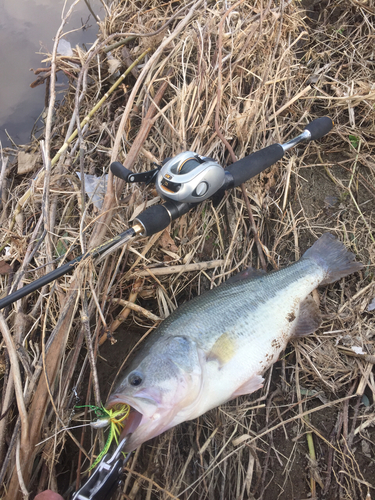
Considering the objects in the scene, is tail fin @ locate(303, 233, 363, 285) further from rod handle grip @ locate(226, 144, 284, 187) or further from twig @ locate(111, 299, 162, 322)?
twig @ locate(111, 299, 162, 322)

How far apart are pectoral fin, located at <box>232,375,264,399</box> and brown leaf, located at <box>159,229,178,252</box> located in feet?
3.98

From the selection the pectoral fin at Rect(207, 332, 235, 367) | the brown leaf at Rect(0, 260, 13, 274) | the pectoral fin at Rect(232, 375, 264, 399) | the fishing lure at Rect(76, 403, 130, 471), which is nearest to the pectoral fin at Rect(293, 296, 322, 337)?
the pectoral fin at Rect(232, 375, 264, 399)

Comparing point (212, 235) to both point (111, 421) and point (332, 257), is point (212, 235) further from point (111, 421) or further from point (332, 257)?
point (111, 421)

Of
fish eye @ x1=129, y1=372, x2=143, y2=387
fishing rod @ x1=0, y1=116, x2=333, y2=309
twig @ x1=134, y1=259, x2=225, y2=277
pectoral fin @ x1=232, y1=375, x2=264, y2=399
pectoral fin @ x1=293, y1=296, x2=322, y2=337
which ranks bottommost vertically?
pectoral fin @ x1=293, y1=296, x2=322, y2=337

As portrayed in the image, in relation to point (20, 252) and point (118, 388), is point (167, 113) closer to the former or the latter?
point (20, 252)

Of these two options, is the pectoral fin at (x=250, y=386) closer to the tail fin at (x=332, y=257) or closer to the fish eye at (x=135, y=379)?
the fish eye at (x=135, y=379)

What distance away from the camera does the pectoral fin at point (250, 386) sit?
2264mm

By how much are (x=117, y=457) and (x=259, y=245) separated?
1984 millimetres

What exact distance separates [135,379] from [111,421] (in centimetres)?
26

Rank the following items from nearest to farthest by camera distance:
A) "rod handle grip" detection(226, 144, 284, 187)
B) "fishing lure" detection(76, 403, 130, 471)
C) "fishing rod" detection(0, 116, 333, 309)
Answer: "fishing lure" detection(76, 403, 130, 471)
"fishing rod" detection(0, 116, 333, 309)
"rod handle grip" detection(226, 144, 284, 187)

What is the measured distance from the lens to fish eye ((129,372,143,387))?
1.94 metres

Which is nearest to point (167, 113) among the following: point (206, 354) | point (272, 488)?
point (206, 354)

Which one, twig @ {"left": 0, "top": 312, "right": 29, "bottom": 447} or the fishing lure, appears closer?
the fishing lure

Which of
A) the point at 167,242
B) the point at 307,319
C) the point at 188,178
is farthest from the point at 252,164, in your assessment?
the point at 307,319
